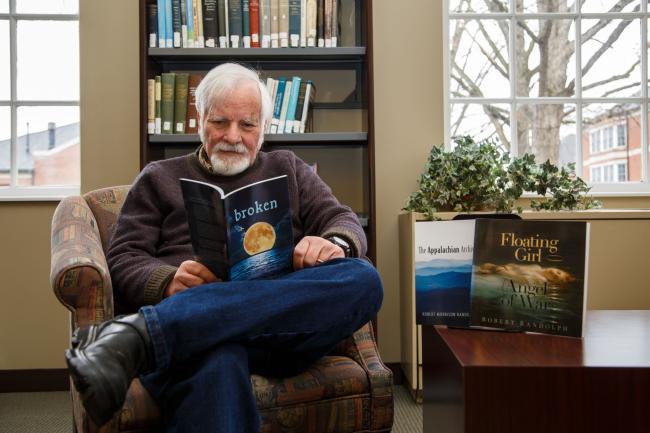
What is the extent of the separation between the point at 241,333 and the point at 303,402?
0.71ft

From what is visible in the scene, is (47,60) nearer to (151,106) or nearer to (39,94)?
(39,94)

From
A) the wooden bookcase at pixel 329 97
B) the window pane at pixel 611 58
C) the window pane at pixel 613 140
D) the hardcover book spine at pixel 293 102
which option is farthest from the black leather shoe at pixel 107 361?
the window pane at pixel 611 58

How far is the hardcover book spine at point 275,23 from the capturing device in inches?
95.3

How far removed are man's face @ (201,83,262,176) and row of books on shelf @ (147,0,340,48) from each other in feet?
2.67

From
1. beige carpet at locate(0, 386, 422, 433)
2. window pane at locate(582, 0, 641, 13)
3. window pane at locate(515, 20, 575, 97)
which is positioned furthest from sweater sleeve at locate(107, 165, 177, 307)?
window pane at locate(582, 0, 641, 13)

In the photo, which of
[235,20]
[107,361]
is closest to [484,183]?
[235,20]

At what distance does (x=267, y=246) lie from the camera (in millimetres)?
1281

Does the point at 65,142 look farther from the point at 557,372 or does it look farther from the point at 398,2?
the point at 557,372

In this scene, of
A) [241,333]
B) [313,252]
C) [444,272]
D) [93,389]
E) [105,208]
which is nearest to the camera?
[93,389]

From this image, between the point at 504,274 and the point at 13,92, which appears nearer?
the point at 504,274

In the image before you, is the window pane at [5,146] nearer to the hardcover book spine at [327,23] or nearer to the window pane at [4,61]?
the window pane at [4,61]

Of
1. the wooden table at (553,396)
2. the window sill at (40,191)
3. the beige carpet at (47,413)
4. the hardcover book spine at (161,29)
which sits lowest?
the beige carpet at (47,413)

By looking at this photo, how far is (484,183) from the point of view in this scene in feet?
7.73

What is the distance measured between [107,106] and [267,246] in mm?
1742
